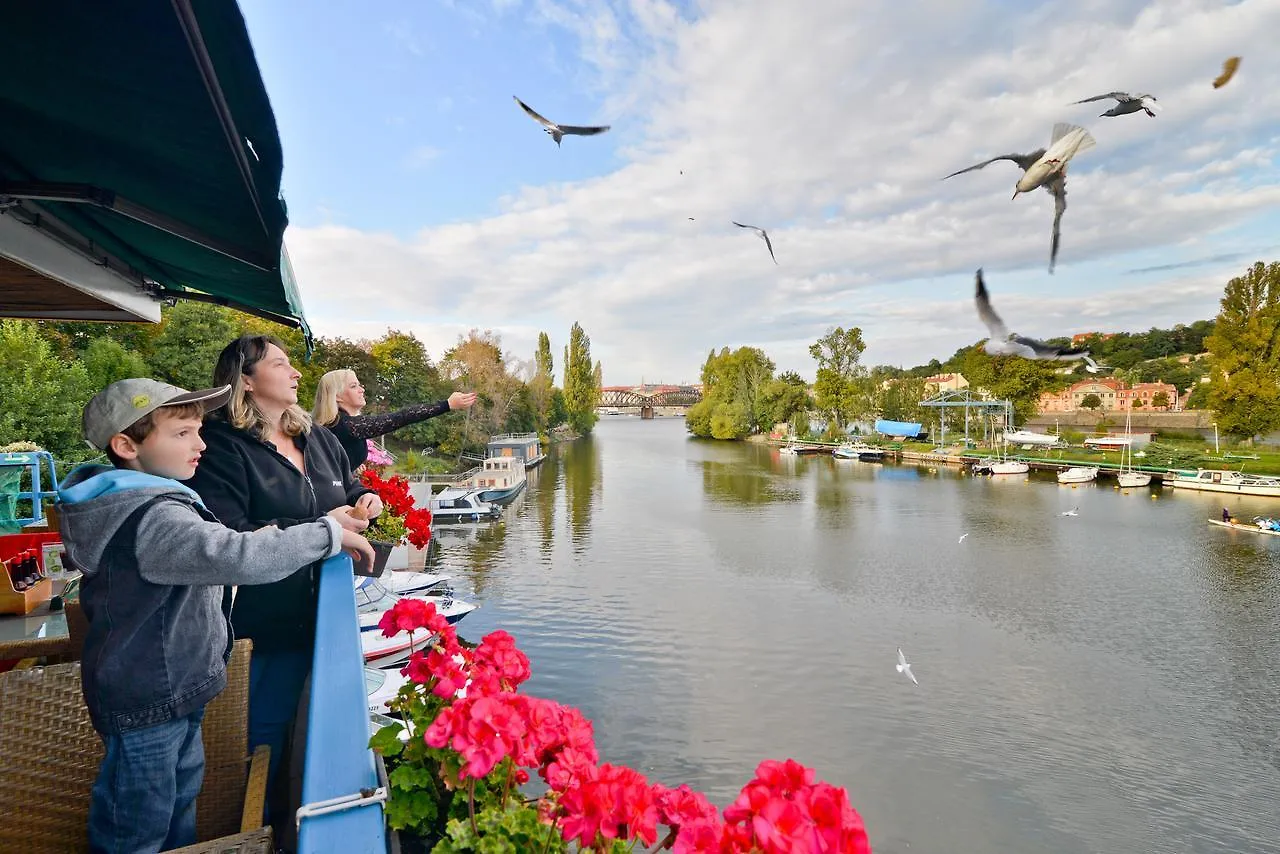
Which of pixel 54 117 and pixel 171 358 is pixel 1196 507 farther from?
pixel 171 358

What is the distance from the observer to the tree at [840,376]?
64.8 meters

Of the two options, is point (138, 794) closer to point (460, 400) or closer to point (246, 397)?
point (246, 397)

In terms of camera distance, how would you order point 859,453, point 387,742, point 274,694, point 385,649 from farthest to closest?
point 859,453 → point 385,649 → point 274,694 → point 387,742

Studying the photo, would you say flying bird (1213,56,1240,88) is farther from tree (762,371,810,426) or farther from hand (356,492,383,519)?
tree (762,371,810,426)

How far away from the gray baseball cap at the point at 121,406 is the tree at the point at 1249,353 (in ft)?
171

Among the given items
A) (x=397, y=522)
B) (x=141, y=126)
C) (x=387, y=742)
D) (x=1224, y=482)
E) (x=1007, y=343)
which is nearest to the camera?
(x=387, y=742)

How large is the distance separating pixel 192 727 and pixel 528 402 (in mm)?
57342

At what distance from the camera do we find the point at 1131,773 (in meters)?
10.6

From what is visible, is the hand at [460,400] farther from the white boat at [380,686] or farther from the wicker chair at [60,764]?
the white boat at [380,686]

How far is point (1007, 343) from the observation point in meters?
5.38

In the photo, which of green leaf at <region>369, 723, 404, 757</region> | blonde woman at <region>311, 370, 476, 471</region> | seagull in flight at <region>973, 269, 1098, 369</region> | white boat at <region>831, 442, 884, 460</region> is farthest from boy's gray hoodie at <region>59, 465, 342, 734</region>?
white boat at <region>831, 442, 884, 460</region>

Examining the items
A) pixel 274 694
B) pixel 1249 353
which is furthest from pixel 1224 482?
pixel 274 694

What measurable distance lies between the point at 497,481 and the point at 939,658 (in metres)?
23.5

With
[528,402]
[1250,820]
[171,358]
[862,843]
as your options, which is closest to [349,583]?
[862,843]
